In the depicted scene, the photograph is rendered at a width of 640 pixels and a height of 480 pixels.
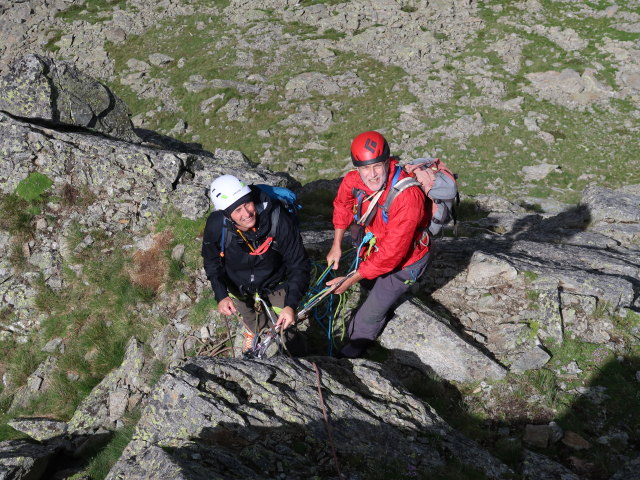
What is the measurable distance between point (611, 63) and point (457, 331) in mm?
29771

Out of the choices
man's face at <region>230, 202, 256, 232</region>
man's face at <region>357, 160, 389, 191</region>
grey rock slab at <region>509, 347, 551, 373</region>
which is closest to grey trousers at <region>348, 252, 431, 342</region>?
man's face at <region>357, 160, 389, 191</region>

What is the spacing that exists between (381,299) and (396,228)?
1.83m

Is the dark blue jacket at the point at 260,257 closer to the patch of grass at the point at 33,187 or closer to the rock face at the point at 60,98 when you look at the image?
the patch of grass at the point at 33,187

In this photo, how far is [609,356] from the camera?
764 centimetres

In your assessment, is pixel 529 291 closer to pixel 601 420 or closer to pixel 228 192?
pixel 601 420

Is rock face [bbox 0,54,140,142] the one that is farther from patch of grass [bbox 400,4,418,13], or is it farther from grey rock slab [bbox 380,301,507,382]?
patch of grass [bbox 400,4,418,13]

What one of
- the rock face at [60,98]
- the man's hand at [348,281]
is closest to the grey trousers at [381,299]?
the man's hand at [348,281]

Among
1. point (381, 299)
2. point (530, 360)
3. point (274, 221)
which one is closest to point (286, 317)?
point (274, 221)

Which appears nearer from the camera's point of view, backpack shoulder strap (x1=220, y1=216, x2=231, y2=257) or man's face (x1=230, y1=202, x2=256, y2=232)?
man's face (x1=230, y1=202, x2=256, y2=232)

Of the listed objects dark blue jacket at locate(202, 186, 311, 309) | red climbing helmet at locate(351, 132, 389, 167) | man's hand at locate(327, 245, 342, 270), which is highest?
red climbing helmet at locate(351, 132, 389, 167)

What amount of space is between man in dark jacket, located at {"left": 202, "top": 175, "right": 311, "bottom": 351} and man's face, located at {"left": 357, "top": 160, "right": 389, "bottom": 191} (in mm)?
1257

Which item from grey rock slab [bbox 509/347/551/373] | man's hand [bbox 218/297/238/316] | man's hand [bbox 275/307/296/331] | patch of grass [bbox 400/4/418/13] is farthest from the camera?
patch of grass [bbox 400/4/418/13]

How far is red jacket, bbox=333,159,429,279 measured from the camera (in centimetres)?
607

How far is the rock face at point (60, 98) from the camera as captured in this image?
14009 millimetres
